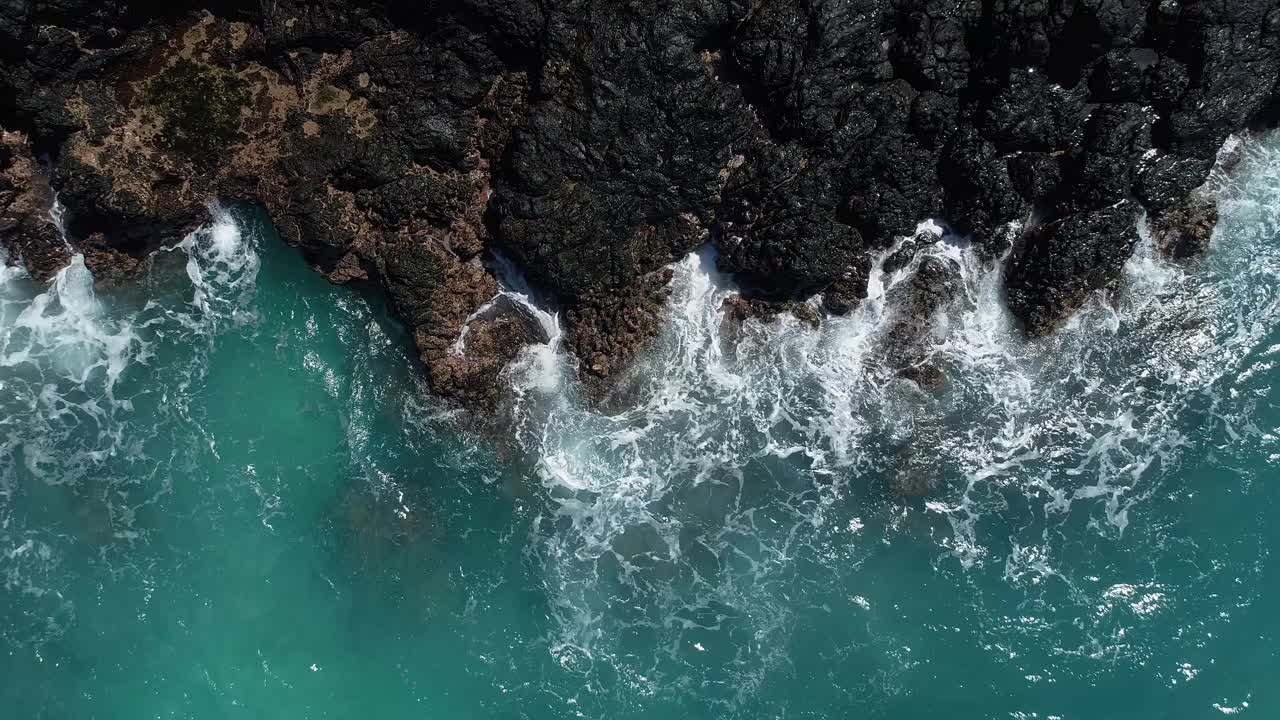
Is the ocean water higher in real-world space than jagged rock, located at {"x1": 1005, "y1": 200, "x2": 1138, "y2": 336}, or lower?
lower

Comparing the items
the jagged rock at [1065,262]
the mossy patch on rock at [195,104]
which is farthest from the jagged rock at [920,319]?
the mossy patch on rock at [195,104]

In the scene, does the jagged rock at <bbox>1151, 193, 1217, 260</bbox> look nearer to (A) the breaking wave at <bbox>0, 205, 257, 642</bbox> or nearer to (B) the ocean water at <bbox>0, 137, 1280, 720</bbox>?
(B) the ocean water at <bbox>0, 137, 1280, 720</bbox>

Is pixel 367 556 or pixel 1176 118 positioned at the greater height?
pixel 1176 118

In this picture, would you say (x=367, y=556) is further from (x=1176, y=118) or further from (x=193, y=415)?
(x=1176, y=118)

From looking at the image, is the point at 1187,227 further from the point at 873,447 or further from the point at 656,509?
the point at 656,509

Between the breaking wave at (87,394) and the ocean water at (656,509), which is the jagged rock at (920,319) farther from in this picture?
the breaking wave at (87,394)

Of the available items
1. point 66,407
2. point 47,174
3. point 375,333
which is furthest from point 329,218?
point 66,407

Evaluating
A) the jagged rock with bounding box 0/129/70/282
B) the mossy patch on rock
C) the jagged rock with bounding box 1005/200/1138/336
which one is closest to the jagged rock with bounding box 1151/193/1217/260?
the jagged rock with bounding box 1005/200/1138/336
